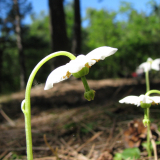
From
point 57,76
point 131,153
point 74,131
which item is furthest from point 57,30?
point 57,76

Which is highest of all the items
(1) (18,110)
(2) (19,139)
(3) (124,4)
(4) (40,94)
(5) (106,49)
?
(3) (124,4)

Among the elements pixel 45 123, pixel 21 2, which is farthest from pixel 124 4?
pixel 45 123

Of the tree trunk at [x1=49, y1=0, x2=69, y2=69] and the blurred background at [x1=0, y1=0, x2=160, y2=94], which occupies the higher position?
the blurred background at [x1=0, y1=0, x2=160, y2=94]

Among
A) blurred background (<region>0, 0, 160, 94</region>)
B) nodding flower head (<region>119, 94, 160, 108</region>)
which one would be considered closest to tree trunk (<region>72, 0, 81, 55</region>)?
blurred background (<region>0, 0, 160, 94</region>)

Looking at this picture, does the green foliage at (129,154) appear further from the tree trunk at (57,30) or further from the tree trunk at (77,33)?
the tree trunk at (77,33)

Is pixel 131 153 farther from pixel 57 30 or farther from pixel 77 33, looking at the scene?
pixel 77 33

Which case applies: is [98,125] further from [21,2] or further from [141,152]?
[21,2]

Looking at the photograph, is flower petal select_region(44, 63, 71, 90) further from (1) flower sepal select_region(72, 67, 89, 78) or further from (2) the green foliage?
(2) the green foliage

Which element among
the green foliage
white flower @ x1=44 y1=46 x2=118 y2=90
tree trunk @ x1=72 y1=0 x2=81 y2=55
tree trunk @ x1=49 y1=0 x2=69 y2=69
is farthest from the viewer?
tree trunk @ x1=72 y1=0 x2=81 y2=55
